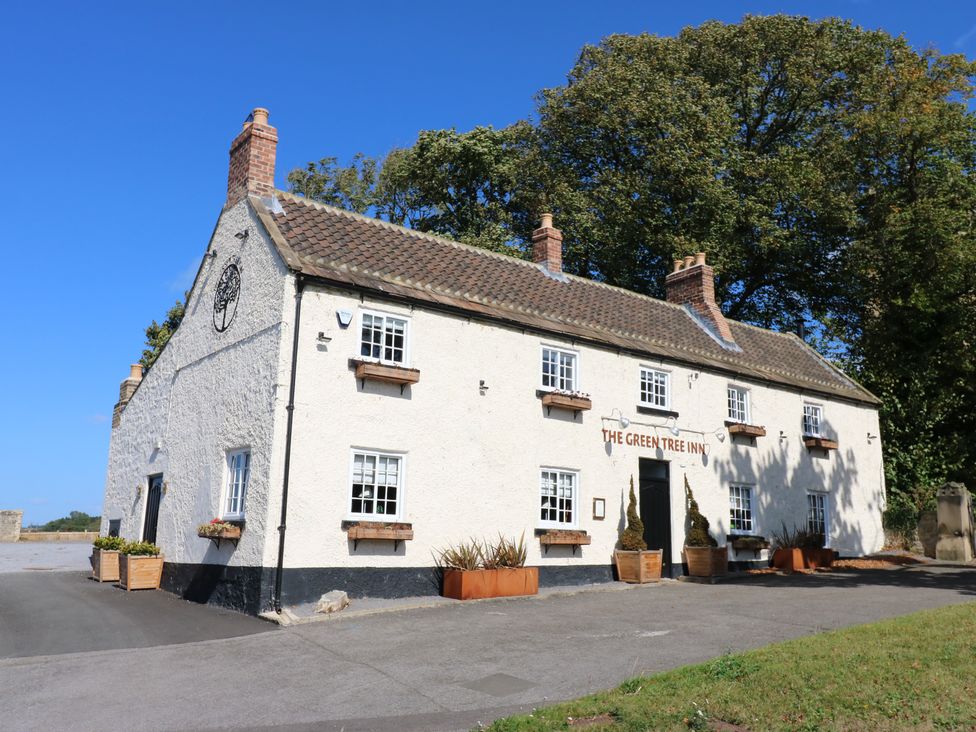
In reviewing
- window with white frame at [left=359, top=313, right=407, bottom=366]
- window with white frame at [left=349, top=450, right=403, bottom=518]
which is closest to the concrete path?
window with white frame at [left=349, top=450, right=403, bottom=518]

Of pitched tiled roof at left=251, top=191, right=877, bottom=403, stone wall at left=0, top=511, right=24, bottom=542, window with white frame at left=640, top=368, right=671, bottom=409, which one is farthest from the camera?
stone wall at left=0, top=511, right=24, bottom=542

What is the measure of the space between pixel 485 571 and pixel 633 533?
435 cm

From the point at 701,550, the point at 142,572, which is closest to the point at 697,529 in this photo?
the point at 701,550

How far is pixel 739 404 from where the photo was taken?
71.4ft

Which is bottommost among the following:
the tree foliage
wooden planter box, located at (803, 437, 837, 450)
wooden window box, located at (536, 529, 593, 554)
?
Answer: wooden window box, located at (536, 529, 593, 554)

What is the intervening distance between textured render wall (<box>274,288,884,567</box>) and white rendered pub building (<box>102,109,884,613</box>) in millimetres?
44

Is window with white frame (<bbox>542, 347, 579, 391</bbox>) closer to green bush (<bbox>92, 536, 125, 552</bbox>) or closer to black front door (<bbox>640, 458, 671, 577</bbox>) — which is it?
black front door (<bbox>640, 458, 671, 577</bbox>)

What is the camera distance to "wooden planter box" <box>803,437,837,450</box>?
23047 mm

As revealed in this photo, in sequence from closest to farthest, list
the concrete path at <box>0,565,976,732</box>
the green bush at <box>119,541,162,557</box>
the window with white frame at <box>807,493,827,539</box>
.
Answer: the concrete path at <box>0,565,976,732</box> < the green bush at <box>119,541,162,557</box> < the window with white frame at <box>807,493,827,539</box>

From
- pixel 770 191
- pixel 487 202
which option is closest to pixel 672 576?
pixel 770 191

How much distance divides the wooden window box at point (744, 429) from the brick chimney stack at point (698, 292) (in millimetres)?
3314

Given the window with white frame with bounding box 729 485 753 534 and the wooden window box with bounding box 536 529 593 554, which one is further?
the window with white frame with bounding box 729 485 753 534

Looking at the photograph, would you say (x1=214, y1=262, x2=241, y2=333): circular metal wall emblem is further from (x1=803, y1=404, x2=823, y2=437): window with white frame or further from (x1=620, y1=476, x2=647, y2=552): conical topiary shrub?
(x1=803, y1=404, x2=823, y2=437): window with white frame

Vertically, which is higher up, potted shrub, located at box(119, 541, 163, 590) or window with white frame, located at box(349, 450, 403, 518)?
window with white frame, located at box(349, 450, 403, 518)
